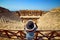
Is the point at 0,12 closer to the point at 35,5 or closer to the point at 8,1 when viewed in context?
the point at 8,1

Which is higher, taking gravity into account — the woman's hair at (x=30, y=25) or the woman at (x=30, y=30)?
the woman's hair at (x=30, y=25)

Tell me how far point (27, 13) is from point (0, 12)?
1.18 metres

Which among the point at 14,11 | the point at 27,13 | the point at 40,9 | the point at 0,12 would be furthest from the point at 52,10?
the point at 0,12

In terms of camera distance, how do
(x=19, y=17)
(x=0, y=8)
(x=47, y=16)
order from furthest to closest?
(x=47, y=16) → (x=19, y=17) → (x=0, y=8)

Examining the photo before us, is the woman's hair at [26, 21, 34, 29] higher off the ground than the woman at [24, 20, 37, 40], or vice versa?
the woman's hair at [26, 21, 34, 29]

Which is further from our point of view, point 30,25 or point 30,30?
point 30,25

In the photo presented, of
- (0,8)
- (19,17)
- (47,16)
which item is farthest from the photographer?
(47,16)

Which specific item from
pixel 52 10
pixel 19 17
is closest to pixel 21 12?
pixel 19 17

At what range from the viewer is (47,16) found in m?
9.19

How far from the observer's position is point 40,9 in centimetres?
834

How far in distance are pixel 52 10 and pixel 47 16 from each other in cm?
80

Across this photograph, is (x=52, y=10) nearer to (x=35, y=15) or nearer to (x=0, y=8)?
(x=35, y=15)

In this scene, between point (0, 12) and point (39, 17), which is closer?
point (0, 12)

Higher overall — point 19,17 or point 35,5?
point 35,5
